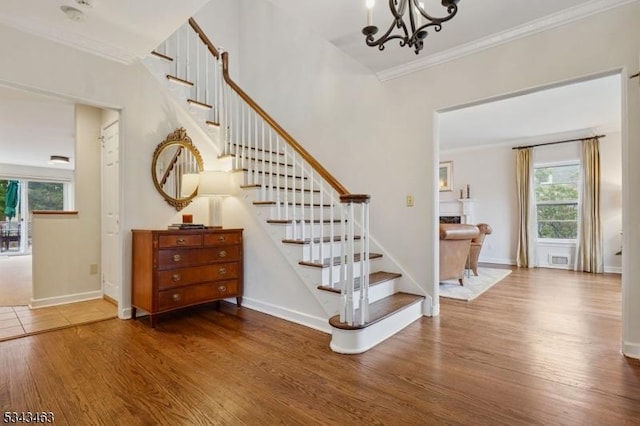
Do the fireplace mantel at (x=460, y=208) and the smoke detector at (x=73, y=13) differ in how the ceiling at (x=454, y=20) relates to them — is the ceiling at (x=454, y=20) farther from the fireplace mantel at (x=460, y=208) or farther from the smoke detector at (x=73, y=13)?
the fireplace mantel at (x=460, y=208)

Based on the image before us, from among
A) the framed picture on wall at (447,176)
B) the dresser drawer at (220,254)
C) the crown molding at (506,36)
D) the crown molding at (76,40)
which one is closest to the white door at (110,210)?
the crown molding at (76,40)

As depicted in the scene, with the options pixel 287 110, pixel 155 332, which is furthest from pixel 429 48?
pixel 155 332

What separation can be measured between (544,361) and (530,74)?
87.7 inches

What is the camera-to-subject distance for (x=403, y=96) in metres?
3.33

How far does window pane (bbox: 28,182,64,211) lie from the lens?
28.3ft

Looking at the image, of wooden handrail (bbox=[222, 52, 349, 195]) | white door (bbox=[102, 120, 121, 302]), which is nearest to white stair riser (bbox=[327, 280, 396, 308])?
wooden handrail (bbox=[222, 52, 349, 195])

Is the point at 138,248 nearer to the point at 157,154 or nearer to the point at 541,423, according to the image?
the point at 157,154

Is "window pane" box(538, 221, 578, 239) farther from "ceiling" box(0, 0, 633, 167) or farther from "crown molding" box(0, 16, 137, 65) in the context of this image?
"crown molding" box(0, 16, 137, 65)

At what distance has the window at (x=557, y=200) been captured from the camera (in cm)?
610

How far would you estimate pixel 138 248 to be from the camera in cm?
302

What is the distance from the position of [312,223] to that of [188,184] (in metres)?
1.63

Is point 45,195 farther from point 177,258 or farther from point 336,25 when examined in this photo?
point 336,25

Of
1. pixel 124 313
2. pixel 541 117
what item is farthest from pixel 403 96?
pixel 124 313

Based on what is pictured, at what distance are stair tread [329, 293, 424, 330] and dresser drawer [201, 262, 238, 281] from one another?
1.39 m
